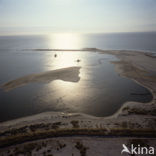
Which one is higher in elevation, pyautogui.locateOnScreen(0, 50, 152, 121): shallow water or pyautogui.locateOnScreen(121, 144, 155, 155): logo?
pyautogui.locateOnScreen(0, 50, 152, 121): shallow water

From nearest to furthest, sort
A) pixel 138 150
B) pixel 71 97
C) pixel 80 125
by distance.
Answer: pixel 138 150 → pixel 80 125 → pixel 71 97

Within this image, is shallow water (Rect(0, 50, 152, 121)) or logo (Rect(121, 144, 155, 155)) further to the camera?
shallow water (Rect(0, 50, 152, 121))

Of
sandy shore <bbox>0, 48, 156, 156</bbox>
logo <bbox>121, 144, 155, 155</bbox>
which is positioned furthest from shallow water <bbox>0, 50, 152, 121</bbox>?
logo <bbox>121, 144, 155, 155</bbox>

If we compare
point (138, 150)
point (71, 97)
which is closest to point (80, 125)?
point (138, 150)

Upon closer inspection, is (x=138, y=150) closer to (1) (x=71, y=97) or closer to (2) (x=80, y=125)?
(2) (x=80, y=125)

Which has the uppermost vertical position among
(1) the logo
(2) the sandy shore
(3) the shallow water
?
(3) the shallow water

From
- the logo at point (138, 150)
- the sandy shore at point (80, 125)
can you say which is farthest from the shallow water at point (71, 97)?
the logo at point (138, 150)

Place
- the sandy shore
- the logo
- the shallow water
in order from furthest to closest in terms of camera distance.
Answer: the shallow water, the sandy shore, the logo

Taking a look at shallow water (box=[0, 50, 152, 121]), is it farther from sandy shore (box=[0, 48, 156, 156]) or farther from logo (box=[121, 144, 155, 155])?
logo (box=[121, 144, 155, 155])

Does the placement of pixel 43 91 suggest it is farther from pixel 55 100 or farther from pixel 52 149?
pixel 52 149

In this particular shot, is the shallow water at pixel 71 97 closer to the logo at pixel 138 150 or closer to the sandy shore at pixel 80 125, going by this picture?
the sandy shore at pixel 80 125

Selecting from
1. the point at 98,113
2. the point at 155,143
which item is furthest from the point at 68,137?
the point at 155,143

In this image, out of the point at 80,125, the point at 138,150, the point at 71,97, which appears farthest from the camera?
the point at 71,97
